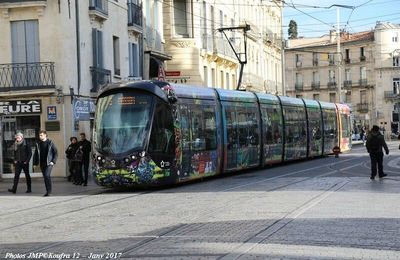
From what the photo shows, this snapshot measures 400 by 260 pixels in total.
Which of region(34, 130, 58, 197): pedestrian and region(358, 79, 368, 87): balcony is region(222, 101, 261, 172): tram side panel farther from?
region(358, 79, 368, 87): balcony

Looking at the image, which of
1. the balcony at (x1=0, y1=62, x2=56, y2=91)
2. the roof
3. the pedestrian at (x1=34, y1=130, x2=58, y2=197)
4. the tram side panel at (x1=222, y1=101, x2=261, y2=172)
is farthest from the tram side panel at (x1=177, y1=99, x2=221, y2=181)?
the roof

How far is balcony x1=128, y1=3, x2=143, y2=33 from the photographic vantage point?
109 ft

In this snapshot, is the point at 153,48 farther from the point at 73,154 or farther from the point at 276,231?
the point at 276,231

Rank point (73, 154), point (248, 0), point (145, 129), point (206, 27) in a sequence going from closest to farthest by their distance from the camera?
1. point (145, 129)
2. point (73, 154)
3. point (206, 27)
4. point (248, 0)

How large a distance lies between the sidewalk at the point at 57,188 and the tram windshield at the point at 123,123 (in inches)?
74.7

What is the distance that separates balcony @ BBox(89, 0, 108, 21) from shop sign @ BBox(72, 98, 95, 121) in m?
3.75

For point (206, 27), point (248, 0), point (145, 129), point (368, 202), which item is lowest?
point (368, 202)

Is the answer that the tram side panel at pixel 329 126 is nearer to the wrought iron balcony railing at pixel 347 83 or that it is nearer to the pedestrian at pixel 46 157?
the pedestrian at pixel 46 157

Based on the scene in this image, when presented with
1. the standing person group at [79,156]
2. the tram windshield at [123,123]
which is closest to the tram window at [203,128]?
the tram windshield at [123,123]

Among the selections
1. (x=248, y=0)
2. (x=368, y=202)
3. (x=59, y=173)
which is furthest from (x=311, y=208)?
(x=248, y=0)

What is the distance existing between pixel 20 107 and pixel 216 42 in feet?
68.5

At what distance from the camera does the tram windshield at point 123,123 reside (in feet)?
64.1

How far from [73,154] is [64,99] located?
11.8 ft

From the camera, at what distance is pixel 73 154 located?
955 inches
